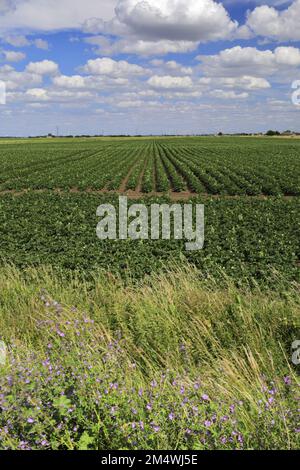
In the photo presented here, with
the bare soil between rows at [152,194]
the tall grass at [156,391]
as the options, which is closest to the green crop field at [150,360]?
the tall grass at [156,391]

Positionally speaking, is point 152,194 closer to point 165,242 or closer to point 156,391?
point 165,242

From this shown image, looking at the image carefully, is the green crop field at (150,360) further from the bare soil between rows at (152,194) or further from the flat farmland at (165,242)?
the bare soil between rows at (152,194)

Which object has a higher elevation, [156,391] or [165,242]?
[156,391]

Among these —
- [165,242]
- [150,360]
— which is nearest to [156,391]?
[150,360]

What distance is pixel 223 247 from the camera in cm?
1189

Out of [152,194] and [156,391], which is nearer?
[156,391]

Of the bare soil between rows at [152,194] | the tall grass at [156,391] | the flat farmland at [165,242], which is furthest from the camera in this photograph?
the bare soil between rows at [152,194]

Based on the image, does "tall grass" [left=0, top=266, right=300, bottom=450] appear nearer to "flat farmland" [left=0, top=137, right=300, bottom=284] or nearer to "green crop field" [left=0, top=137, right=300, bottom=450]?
"green crop field" [left=0, top=137, right=300, bottom=450]

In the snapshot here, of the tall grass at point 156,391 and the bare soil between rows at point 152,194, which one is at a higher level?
the bare soil between rows at point 152,194

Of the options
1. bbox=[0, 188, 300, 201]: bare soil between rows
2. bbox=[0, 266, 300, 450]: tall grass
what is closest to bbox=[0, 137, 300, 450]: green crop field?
bbox=[0, 266, 300, 450]: tall grass

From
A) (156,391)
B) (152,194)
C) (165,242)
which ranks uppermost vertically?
(152,194)

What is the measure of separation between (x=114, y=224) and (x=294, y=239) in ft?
21.7
